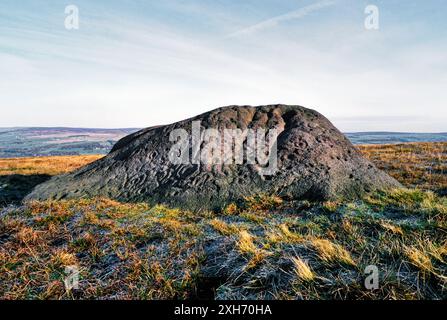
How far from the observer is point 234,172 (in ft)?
37.7

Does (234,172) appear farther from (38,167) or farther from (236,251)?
(38,167)

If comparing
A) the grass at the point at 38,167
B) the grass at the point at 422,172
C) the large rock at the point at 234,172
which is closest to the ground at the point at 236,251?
the large rock at the point at 234,172

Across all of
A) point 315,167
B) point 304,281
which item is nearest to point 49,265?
point 304,281

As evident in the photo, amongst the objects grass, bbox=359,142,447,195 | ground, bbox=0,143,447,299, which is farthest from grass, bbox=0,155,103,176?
grass, bbox=359,142,447,195

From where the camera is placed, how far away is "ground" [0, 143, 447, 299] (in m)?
4.50

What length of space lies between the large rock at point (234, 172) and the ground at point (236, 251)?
93cm

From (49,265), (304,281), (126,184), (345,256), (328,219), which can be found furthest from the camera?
(126,184)

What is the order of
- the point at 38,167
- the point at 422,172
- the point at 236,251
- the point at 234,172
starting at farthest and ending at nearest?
the point at 38,167 < the point at 422,172 < the point at 234,172 < the point at 236,251

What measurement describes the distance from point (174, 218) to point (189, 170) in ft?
10.2

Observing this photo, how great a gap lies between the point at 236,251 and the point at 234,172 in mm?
5857

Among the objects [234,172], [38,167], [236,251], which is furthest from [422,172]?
[38,167]

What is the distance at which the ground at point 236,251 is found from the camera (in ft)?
14.8

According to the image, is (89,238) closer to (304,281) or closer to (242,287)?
(242,287)

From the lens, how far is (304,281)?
4.52 metres
